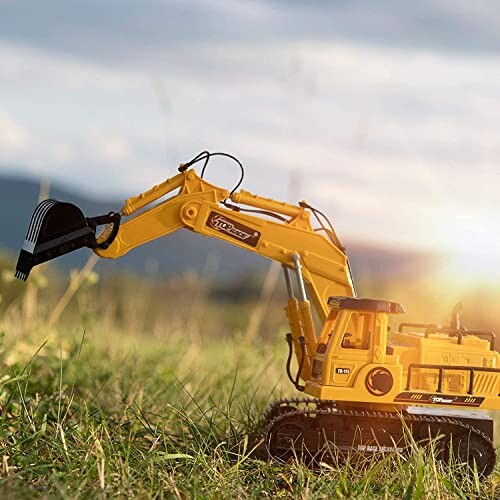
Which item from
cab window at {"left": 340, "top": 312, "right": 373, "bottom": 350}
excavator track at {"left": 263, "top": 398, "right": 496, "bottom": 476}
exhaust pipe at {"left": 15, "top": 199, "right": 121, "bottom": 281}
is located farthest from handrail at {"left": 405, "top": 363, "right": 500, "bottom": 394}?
exhaust pipe at {"left": 15, "top": 199, "right": 121, "bottom": 281}

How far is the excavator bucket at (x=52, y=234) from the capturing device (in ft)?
22.0

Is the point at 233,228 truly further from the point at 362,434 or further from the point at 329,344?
the point at 362,434

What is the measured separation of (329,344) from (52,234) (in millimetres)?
2088

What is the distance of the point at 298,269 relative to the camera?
7098mm

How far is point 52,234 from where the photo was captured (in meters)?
6.73

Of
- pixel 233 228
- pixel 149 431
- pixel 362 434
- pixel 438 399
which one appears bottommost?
pixel 149 431

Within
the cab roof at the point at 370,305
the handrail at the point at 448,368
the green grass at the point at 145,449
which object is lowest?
the green grass at the point at 145,449

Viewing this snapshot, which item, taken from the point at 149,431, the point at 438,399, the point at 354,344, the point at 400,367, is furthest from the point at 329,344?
the point at 149,431

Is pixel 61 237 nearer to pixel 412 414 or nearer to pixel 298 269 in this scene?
pixel 298 269

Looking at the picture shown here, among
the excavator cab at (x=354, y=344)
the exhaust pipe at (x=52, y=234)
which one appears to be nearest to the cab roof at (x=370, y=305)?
the excavator cab at (x=354, y=344)

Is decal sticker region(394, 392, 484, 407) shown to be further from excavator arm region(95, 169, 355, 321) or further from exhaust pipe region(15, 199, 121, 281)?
exhaust pipe region(15, 199, 121, 281)

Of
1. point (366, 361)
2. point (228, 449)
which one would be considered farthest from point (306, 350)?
point (228, 449)

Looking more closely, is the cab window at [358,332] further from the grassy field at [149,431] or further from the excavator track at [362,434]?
the grassy field at [149,431]

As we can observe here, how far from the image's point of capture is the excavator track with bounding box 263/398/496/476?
6855mm
